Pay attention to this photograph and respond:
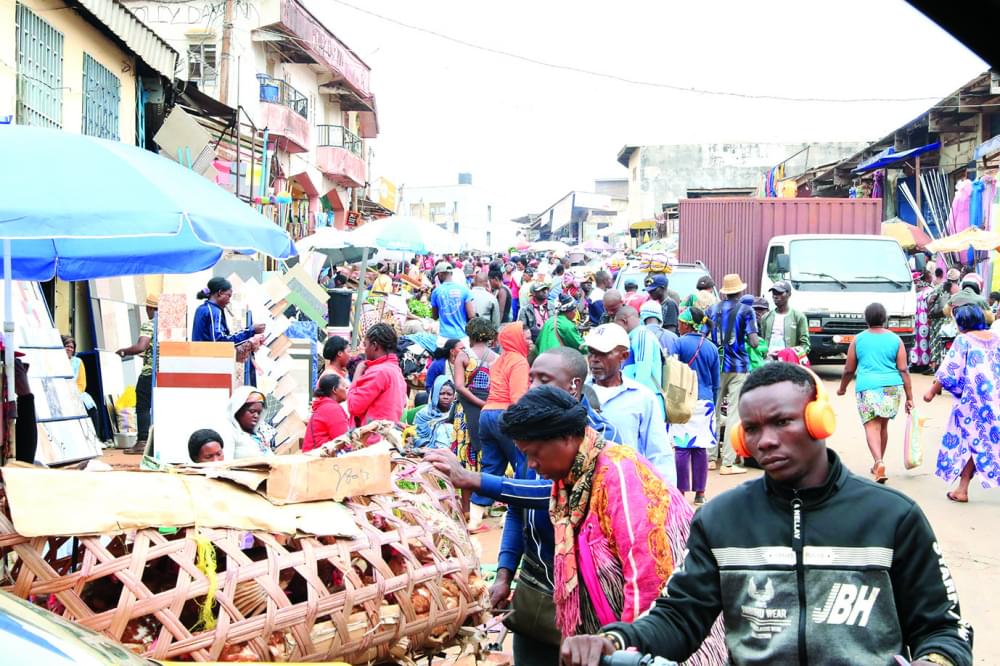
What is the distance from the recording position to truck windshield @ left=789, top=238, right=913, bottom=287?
17797 millimetres

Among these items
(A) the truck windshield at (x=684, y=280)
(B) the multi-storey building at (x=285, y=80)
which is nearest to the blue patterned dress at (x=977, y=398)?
(A) the truck windshield at (x=684, y=280)

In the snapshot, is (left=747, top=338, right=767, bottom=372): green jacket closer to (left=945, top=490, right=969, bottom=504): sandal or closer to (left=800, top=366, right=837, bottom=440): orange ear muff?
(left=945, top=490, right=969, bottom=504): sandal

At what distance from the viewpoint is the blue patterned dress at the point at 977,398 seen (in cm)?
886

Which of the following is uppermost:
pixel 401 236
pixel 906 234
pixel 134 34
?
pixel 134 34

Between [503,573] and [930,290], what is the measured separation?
52.7ft

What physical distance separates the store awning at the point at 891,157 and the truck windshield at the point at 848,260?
6166mm

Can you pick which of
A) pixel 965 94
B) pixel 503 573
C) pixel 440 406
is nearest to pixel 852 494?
Result: pixel 503 573

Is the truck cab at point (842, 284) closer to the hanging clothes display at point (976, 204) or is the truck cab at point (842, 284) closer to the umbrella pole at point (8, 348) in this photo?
the hanging clothes display at point (976, 204)

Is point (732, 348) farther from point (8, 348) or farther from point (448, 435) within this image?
point (8, 348)

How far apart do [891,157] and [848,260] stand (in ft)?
24.2

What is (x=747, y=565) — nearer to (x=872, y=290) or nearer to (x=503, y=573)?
(x=503, y=573)

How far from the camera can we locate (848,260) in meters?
18.1

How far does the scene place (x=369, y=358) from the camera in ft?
26.5

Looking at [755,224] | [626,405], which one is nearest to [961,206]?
[755,224]
